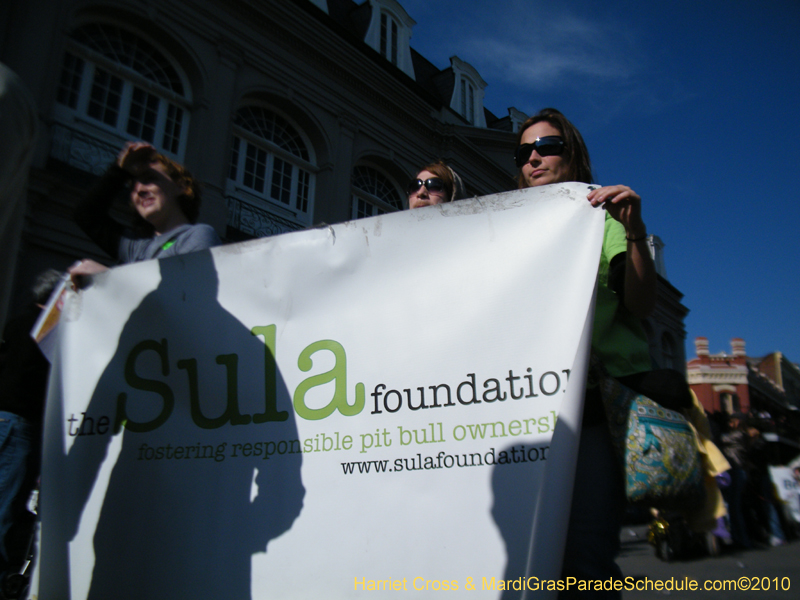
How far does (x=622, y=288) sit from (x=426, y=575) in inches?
38.3

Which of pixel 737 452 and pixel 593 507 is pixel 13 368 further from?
pixel 737 452

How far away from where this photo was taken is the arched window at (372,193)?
44.4 feet

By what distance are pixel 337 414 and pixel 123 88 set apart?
10.0 m

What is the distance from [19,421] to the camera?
275 cm

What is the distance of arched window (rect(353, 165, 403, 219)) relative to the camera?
1355 cm

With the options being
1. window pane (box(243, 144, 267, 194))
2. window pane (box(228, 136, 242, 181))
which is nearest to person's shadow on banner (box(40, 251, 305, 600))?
window pane (box(228, 136, 242, 181))

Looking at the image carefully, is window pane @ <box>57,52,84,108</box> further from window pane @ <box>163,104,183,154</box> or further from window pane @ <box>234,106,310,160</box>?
window pane @ <box>234,106,310,160</box>

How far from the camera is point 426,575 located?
4.92ft

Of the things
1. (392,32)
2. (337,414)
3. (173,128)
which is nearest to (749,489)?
(337,414)

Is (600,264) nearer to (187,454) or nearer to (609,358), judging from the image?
(609,358)

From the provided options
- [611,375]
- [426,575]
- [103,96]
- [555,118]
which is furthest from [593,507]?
[103,96]

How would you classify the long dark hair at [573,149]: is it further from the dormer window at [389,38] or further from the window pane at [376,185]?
the dormer window at [389,38]

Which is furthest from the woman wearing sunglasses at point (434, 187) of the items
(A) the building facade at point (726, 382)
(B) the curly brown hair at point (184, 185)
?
(A) the building facade at point (726, 382)

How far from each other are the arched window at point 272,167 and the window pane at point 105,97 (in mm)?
2150
